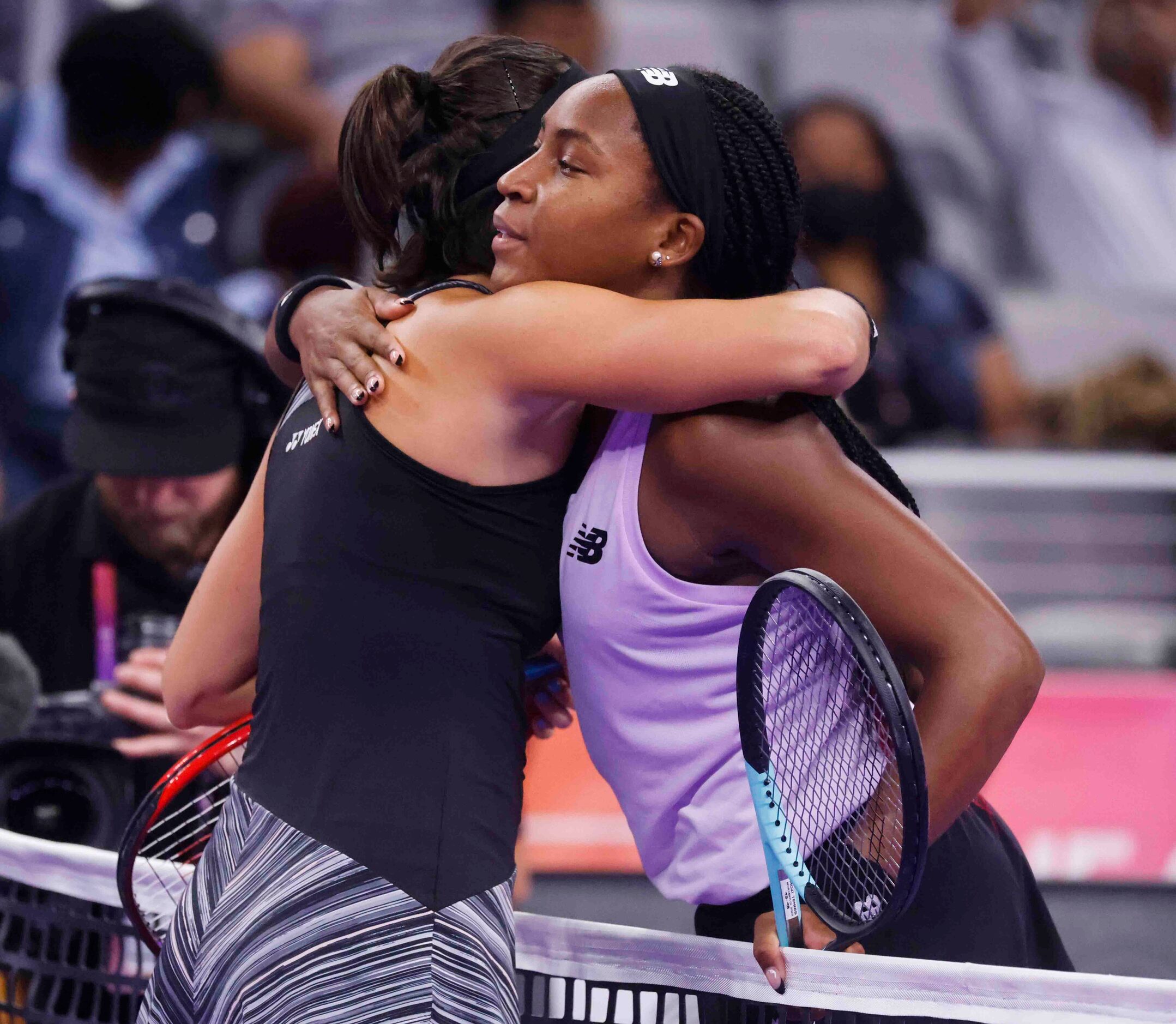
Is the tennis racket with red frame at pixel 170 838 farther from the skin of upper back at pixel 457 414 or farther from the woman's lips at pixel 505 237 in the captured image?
the woman's lips at pixel 505 237

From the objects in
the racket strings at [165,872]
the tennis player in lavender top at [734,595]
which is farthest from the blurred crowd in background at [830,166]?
the tennis player in lavender top at [734,595]

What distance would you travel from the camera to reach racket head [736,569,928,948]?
1460 mm

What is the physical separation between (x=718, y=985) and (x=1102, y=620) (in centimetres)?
318

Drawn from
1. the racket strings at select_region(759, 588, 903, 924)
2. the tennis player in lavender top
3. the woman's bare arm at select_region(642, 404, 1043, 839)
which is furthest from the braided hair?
the racket strings at select_region(759, 588, 903, 924)

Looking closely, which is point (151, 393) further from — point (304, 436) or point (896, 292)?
point (896, 292)

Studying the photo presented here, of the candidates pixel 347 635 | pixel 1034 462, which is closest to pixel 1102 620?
pixel 1034 462

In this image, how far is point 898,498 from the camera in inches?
68.8

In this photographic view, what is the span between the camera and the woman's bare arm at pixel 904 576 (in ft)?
5.07

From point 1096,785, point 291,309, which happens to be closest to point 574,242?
point 291,309

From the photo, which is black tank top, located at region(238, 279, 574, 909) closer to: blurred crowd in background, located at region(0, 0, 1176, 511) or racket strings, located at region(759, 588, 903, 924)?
racket strings, located at region(759, 588, 903, 924)

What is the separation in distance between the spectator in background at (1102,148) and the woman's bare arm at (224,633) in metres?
5.49

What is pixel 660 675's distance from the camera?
1679 mm

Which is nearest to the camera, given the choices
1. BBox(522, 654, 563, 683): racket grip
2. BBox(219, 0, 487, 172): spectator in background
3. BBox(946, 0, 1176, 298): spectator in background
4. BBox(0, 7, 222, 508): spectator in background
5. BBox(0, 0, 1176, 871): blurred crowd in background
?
BBox(522, 654, 563, 683): racket grip

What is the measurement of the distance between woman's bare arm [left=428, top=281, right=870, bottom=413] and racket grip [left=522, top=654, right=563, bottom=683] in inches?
18.6
